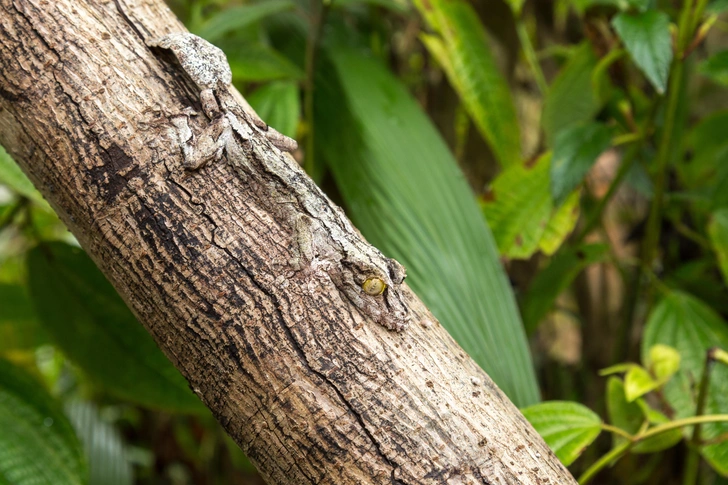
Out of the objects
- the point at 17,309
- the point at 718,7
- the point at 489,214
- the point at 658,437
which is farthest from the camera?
the point at 17,309

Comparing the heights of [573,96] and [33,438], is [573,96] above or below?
above

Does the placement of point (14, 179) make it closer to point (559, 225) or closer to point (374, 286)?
point (374, 286)

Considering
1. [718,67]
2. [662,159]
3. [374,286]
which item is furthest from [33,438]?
[718,67]

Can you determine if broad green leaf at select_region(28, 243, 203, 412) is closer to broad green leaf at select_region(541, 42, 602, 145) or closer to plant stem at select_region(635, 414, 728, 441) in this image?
plant stem at select_region(635, 414, 728, 441)

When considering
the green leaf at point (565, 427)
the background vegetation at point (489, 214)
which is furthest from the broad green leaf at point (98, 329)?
the green leaf at point (565, 427)

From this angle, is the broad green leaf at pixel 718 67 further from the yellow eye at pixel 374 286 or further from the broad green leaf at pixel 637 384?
the yellow eye at pixel 374 286

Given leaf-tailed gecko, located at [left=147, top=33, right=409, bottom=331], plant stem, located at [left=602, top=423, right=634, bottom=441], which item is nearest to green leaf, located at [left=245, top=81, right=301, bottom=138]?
leaf-tailed gecko, located at [left=147, top=33, right=409, bottom=331]

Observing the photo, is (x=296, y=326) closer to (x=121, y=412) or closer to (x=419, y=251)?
(x=419, y=251)

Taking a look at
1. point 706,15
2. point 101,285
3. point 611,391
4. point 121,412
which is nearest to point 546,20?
point 706,15
